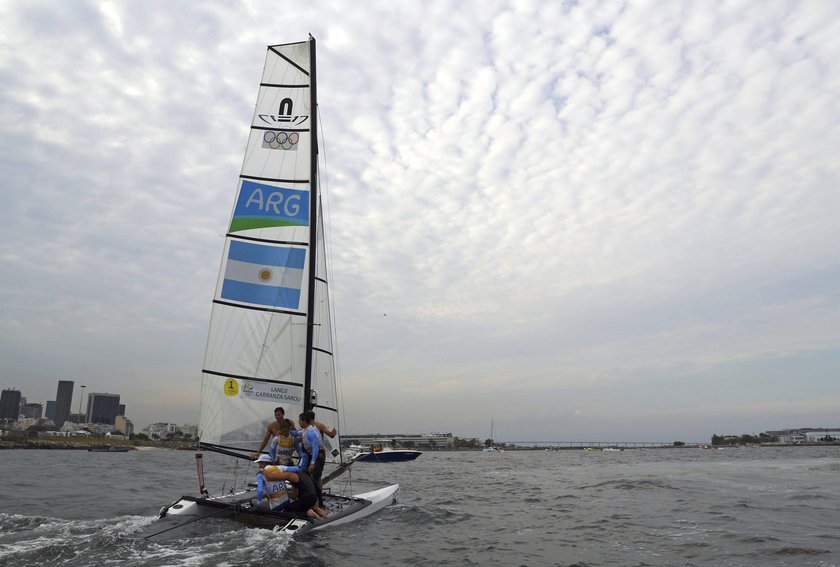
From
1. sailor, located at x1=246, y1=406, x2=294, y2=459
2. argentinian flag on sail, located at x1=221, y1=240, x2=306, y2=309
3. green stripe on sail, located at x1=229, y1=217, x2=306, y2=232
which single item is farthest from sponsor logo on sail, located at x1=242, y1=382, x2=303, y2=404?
green stripe on sail, located at x1=229, y1=217, x2=306, y2=232

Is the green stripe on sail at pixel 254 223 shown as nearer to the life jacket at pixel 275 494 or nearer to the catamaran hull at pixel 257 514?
the life jacket at pixel 275 494

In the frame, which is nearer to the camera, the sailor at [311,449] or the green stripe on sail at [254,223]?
the sailor at [311,449]

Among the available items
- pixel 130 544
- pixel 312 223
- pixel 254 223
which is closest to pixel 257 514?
pixel 130 544

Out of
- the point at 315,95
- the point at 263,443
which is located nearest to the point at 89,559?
the point at 263,443

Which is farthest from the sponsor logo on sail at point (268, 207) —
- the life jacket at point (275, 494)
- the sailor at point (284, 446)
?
the life jacket at point (275, 494)

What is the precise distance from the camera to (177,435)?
17762 centimetres

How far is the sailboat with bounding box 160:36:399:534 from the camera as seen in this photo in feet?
40.9

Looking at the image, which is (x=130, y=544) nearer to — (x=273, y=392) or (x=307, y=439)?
(x=307, y=439)

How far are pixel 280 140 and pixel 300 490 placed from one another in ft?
26.8

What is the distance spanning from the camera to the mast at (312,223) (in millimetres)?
12977

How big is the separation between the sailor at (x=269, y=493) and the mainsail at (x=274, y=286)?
5.82 feet

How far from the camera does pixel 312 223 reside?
13.7 m

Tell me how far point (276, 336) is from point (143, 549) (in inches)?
203

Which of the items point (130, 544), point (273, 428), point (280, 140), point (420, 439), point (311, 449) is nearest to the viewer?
point (130, 544)
